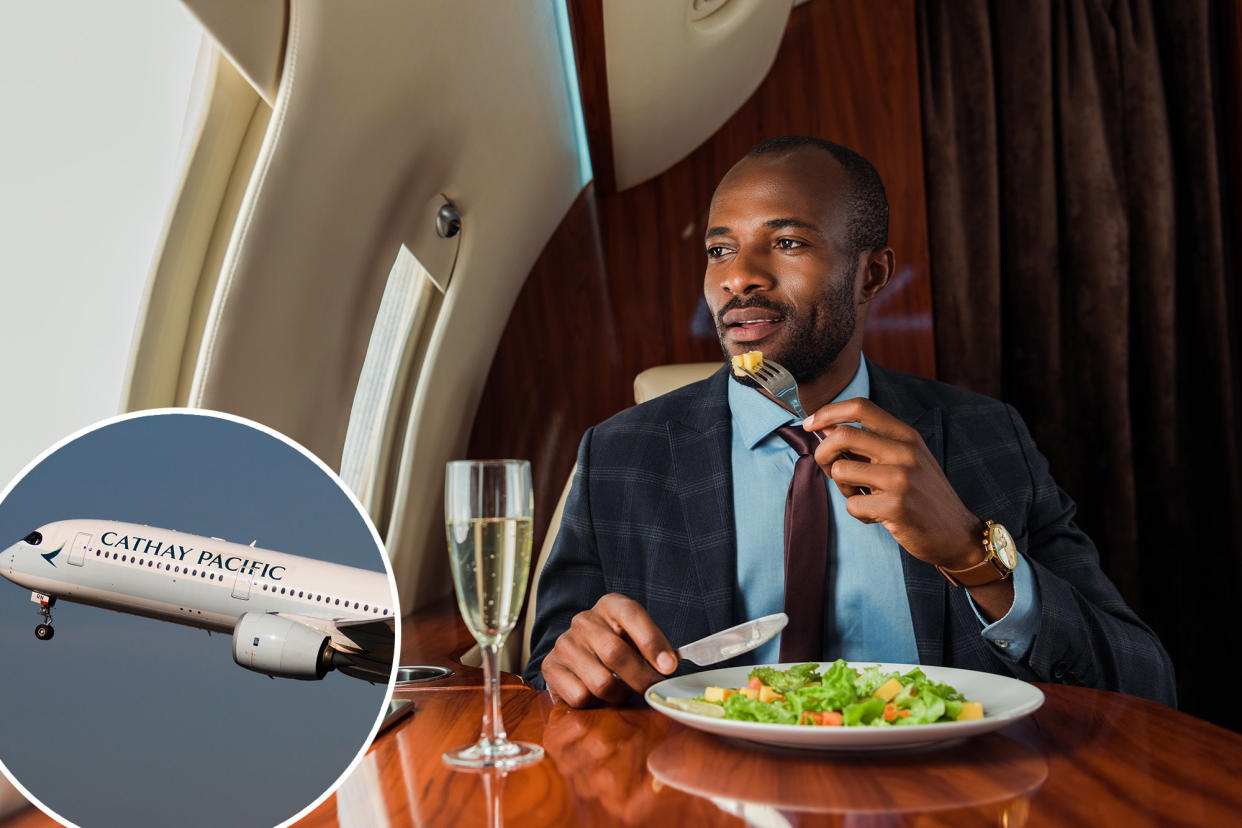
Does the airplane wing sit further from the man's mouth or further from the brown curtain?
the brown curtain

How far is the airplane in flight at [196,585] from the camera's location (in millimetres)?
470

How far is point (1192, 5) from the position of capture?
2.63m

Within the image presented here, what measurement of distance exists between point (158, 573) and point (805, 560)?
0.95 m

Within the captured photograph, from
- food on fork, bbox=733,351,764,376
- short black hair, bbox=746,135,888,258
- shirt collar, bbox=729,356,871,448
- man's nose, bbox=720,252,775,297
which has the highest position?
short black hair, bbox=746,135,888,258

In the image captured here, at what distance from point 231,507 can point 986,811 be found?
1.52 feet

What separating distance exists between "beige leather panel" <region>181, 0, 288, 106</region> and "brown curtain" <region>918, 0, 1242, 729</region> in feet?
6.51

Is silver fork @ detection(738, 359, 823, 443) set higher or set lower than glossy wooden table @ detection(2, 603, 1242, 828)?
higher

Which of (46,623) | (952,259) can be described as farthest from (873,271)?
(46,623)

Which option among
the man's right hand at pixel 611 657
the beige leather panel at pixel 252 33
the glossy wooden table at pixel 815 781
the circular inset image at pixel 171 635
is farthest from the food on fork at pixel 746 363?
the circular inset image at pixel 171 635

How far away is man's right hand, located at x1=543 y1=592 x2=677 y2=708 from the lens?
2.81ft

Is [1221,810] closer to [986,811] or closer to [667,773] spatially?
[986,811]

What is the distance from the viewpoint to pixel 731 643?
0.85 metres

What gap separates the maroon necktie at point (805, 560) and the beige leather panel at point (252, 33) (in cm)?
87

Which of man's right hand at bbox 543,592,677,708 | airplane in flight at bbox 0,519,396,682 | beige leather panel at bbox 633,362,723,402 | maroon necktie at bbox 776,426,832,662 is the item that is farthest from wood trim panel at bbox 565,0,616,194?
airplane in flight at bbox 0,519,396,682
